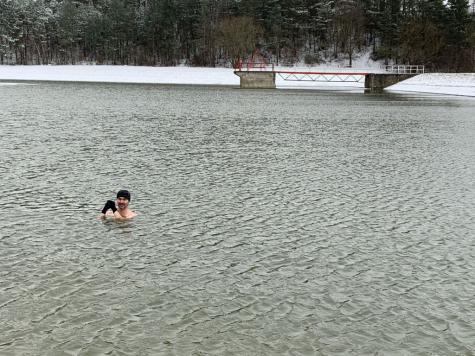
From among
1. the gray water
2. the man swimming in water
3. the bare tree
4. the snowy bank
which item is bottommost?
the gray water

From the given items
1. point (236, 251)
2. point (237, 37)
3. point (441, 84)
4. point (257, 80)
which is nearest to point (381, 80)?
point (441, 84)

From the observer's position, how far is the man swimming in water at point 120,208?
1502cm

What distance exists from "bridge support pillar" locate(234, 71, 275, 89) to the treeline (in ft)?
72.5

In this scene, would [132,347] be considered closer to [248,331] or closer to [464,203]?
[248,331]

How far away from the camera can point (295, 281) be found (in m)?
11.3

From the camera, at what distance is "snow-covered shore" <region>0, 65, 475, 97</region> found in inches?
3875

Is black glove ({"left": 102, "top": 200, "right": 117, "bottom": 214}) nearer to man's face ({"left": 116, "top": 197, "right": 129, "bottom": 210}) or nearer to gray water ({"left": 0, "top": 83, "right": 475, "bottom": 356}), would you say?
man's face ({"left": 116, "top": 197, "right": 129, "bottom": 210})

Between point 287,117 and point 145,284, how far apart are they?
38.3 metres

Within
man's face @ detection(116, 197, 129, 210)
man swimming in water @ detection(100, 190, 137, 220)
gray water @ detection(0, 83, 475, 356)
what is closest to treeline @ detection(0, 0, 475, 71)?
gray water @ detection(0, 83, 475, 356)

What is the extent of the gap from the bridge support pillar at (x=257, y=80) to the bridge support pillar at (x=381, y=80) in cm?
1847

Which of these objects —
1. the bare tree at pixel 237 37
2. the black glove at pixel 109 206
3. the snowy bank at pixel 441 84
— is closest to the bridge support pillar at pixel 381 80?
the snowy bank at pixel 441 84

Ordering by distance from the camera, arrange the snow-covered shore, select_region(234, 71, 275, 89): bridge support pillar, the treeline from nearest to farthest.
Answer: the snow-covered shore < select_region(234, 71, 275, 89): bridge support pillar < the treeline

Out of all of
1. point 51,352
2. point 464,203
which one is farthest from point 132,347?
point 464,203

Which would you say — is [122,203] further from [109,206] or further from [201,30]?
[201,30]
